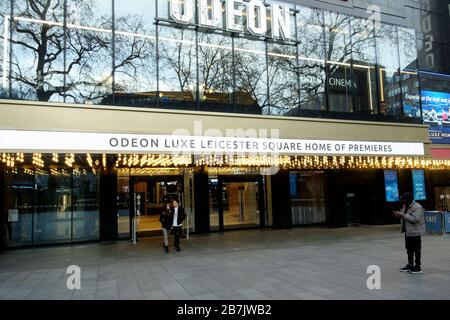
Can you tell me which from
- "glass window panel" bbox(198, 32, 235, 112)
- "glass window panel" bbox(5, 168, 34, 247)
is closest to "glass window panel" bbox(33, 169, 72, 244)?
"glass window panel" bbox(5, 168, 34, 247)

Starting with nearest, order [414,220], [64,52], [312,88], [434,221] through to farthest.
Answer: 1. [414,220]
2. [64,52]
3. [312,88]
4. [434,221]

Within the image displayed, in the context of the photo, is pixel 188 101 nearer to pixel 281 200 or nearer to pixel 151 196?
pixel 151 196

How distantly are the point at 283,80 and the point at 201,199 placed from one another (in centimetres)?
616

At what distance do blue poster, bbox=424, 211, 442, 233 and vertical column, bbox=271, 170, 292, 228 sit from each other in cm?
579

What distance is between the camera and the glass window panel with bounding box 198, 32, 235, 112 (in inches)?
510

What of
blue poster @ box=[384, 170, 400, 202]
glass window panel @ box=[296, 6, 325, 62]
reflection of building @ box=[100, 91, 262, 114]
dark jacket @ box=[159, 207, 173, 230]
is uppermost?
glass window panel @ box=[296, 6, 325, 62]

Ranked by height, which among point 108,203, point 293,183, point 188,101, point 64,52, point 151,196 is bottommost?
point 108,203

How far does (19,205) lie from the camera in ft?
44.4

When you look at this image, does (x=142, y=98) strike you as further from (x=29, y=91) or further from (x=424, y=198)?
(x=424, y=198)

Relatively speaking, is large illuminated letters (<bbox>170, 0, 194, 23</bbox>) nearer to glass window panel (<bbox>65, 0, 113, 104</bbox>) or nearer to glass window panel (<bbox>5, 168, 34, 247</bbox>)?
glass window panel (<bbox>65, 0, 113, 104</bbox>)

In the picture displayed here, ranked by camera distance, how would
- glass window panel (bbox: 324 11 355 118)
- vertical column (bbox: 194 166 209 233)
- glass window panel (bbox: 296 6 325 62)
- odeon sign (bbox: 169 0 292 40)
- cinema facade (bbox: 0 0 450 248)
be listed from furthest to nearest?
1. vertical column (bbox: 194 166 209 233)
2. glass window panel (bbox: 324 11 355 118)
3. glass window panel (bbox: 296 6 325 62)
4. odeon sign (bbox: 169 0 292 40)
5. cinema facade (bbox: 0 0 450 248)

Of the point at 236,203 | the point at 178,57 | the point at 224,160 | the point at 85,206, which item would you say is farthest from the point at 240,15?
the point at 85,206

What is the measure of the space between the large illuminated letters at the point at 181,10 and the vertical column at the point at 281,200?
835cm

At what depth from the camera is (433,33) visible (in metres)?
19.8
